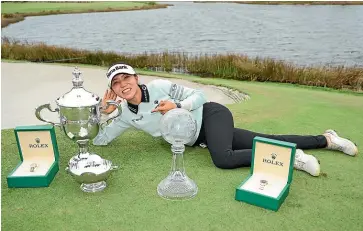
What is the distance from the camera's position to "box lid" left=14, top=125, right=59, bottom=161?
95.2 inches

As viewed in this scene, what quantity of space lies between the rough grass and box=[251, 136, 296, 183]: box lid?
422 cm

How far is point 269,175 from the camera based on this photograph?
2.26 meters

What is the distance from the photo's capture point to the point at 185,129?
6.82ft

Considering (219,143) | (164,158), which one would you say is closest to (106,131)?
(164,158)

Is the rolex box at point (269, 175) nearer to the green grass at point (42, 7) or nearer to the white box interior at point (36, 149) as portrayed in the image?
the white box interior at point (36, 149)

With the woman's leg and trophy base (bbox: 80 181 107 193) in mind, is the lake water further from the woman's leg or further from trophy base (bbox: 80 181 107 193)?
trophy base (bbox: 80 181 107 193)

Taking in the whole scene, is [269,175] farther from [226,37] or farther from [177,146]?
[226,37]

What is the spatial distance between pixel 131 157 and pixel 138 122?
29 cm

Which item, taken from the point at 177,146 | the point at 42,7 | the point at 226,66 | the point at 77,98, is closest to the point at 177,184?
the point at 177,146

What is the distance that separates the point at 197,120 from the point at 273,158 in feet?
1.96

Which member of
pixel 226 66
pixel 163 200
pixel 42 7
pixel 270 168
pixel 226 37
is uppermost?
pixel 270 168

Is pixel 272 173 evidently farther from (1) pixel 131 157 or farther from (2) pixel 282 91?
(2) pixel 282 91

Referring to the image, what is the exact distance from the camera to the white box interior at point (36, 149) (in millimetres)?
2439

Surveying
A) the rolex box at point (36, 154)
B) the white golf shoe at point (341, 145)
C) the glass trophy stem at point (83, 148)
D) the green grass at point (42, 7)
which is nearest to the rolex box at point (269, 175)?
the white golf shoe at point (341, 145)
